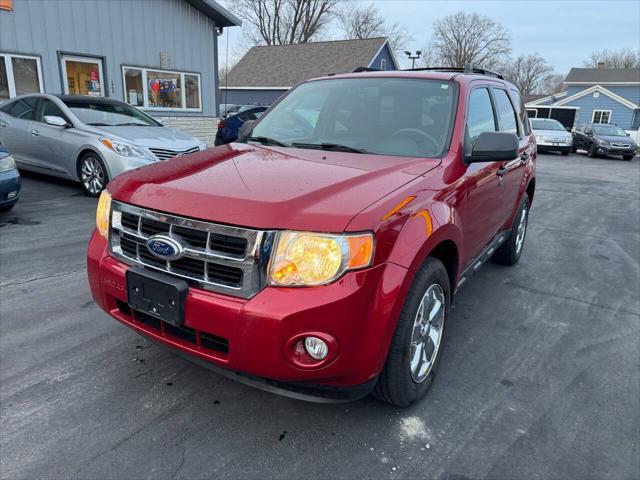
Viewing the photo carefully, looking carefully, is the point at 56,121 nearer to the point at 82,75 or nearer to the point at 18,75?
the point at 18,75

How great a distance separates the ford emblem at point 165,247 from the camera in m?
2.18

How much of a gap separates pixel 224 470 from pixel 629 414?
2.18 m

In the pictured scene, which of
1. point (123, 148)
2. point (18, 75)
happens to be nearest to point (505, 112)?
point (123, 148)

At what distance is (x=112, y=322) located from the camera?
3482mm

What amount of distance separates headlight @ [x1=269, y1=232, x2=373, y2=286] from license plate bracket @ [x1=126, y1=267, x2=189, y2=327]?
18.0 inches

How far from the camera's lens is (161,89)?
1348cm

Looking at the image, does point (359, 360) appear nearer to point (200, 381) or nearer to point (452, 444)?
point (452, 444)

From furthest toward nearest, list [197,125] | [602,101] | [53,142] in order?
[602,101] → [197,125] → [53,142]

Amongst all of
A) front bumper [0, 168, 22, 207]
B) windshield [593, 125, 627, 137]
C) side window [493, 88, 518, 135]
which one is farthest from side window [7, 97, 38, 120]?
windshield [593, 125, 627, 137]

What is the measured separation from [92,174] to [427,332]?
6335 mm

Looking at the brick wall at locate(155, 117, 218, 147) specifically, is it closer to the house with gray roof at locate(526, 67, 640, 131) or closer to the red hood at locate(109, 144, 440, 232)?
the red hood at locate(109, 144, 440, 232)

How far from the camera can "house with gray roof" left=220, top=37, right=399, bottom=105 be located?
32531 millimetres

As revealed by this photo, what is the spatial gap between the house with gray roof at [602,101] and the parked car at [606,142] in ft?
54.1

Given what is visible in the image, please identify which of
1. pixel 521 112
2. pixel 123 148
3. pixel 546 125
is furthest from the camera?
pixel 546 125
